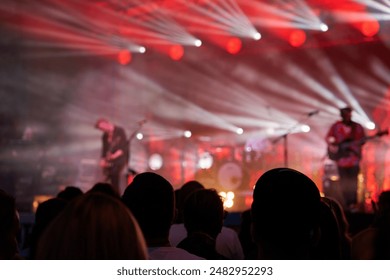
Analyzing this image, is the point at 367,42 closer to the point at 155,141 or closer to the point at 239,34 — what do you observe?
the point at 239,34

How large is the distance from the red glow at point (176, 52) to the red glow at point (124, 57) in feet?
2.83

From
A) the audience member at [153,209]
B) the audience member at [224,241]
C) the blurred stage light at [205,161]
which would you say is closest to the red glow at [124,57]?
the blurred stage light at [205,161]

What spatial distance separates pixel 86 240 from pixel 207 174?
401 inches

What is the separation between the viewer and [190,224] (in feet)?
10.9

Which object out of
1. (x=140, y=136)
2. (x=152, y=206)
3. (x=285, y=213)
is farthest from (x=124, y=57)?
(x=285, y=213)

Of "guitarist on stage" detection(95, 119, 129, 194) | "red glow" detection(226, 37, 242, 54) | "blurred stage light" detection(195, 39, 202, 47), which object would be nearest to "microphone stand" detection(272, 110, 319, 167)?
"red glow" detection(226, 37, 242, 54)

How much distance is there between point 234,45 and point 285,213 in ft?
36.2

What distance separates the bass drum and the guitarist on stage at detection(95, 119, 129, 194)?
5.72 ft

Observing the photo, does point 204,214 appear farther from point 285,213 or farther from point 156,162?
point 156,162

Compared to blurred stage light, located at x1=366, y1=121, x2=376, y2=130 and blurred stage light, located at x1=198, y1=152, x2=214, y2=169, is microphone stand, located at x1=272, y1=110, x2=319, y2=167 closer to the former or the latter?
blurred stage light, located at x1=366, y1=121, x2=376, y2=130

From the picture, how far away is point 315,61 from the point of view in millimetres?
11938

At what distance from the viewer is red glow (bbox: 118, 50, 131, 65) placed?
42.9 feet
